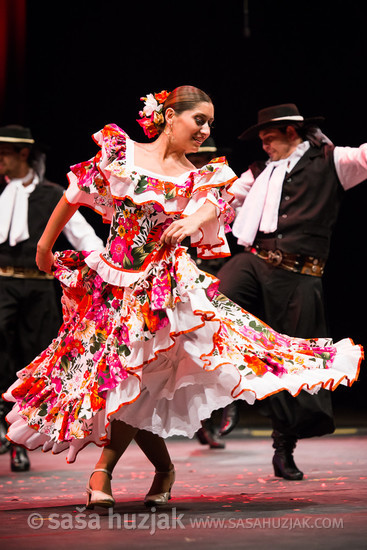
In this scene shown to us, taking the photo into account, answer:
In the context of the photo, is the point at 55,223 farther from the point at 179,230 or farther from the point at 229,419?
the point at 229,419

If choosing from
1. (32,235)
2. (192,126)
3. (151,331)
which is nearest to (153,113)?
(192,126)

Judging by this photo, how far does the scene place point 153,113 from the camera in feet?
10.1

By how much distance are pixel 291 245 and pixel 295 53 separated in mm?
2808

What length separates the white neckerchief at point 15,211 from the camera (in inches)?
180

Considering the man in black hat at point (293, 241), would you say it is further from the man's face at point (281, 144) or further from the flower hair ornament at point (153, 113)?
the flower hair ornament at point (153, 113)

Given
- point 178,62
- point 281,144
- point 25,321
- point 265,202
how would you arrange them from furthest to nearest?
point 178,62 → point 25,321 → point 281,144 → point 265,202

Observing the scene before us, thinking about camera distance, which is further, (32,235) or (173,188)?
(32,235)

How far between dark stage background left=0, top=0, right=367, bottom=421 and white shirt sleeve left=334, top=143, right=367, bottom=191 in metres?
2.47

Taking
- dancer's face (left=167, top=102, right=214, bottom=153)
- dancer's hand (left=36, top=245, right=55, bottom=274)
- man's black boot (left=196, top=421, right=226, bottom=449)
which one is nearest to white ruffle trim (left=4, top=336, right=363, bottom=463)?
dancer's hand (left=36, top=245, right=55, bottom=274)

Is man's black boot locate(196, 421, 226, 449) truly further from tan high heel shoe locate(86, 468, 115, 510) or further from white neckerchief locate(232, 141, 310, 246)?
tan high heel shoe locate(86, 468, 115, 510)

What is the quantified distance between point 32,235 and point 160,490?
78.6 inches

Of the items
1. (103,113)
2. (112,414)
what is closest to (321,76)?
(103,113)

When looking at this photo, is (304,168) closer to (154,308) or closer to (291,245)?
(291,245)

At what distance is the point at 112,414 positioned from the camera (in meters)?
2.62
